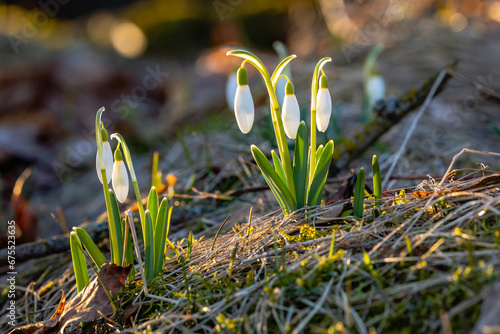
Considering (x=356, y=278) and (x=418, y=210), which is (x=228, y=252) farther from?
(x=418, y=210)

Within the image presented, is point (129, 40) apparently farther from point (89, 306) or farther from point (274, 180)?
point (89, 306)

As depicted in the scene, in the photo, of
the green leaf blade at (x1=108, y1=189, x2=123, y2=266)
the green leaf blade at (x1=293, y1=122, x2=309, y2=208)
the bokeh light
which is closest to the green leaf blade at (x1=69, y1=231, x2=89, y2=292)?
the green leaf blade at (x1=108, y1=189, x2=123, y2=266)

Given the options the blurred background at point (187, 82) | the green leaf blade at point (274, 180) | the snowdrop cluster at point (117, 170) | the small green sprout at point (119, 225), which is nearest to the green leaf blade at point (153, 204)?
the small green sprout at point (119, 225)

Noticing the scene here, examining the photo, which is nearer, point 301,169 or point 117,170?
point 117,170

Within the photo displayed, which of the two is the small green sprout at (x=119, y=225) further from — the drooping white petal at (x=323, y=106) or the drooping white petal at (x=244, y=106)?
the drooping white petal at (x=323, y=106)

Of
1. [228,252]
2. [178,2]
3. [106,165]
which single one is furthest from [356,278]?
[178,2]

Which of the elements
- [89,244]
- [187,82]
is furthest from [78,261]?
[187,82]
